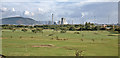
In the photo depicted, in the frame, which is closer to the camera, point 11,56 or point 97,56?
point 11,56

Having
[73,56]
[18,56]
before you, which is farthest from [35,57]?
[73,56]

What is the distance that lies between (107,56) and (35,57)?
11.0 metres

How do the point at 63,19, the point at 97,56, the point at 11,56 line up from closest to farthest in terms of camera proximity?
the point at 11,56 < the point at 97,56 < the point at 63,19

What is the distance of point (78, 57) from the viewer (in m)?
21.5

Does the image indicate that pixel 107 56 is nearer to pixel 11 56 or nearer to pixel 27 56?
pixel 27 56

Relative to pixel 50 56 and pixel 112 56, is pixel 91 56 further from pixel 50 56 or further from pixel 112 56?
pixel 50 56

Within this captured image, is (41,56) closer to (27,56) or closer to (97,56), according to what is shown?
(27,56)

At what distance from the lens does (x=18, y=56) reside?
69.2 feet

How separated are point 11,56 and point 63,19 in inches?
6649

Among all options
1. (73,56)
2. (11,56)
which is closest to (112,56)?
(73,56)

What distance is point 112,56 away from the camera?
73.9ft

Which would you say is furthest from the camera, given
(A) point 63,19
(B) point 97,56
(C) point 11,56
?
(A) point 63,19

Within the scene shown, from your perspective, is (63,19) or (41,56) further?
(63,19)

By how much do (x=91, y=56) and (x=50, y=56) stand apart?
622 cm
